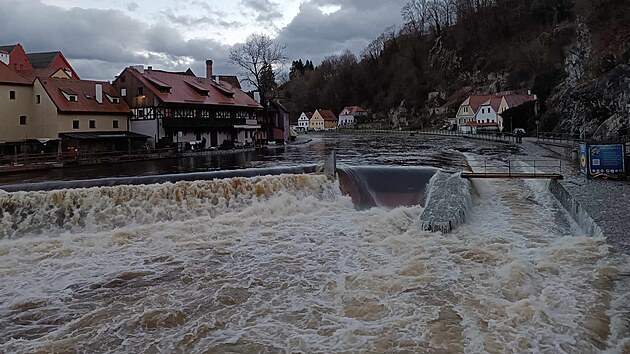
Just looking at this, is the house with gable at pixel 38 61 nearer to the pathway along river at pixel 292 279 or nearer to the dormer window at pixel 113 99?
the dormer window at pixel 113 99

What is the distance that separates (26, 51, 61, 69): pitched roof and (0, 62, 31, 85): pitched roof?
23048mm

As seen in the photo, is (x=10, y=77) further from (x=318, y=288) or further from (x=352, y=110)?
(x=352, y=110)

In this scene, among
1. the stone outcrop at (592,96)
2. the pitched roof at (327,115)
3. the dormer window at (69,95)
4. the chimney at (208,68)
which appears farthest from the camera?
the pitched roof at (327,115)

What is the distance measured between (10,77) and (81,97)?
456 centimetres

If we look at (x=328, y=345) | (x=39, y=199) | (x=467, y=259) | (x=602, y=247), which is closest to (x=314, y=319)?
(x=328, y=345)

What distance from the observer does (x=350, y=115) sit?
122438mm

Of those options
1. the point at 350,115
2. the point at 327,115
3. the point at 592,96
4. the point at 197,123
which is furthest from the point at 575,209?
the point at 327,115

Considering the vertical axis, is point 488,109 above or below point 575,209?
above

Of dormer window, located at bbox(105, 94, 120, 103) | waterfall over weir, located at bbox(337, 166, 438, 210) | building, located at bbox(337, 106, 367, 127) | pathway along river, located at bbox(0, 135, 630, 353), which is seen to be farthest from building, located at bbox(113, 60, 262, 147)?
building, located at bbox(337, 106, 367, 127)

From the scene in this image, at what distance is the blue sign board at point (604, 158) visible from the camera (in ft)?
61.5

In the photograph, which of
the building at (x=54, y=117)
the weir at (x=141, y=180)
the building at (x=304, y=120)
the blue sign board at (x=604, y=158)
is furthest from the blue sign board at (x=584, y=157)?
the building at (x=304, y=120)

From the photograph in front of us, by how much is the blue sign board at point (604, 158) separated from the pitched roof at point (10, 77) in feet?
115

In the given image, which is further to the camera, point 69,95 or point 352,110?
point 352,110

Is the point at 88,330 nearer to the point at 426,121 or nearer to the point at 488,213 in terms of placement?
the point at 488,213
